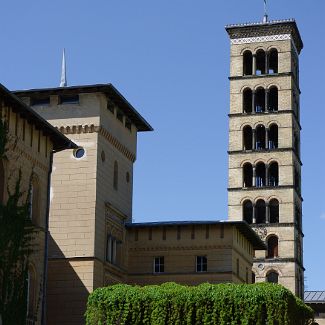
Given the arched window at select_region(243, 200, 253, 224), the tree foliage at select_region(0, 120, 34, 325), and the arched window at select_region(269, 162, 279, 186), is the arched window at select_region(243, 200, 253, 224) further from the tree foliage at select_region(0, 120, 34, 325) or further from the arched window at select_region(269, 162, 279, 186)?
the tree foliage at select_region(0, 120, 34, 325)

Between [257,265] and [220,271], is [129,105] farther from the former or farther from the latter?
[257,265]

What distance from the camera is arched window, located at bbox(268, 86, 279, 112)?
285ft

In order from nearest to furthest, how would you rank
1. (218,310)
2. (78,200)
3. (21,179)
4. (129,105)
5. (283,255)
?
(21,179), (218,310), (78,200), (129,105), (283,255)

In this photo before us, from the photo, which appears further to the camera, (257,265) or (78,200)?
(257,265)

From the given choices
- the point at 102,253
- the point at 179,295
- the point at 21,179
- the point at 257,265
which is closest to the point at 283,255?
the point at 257,265

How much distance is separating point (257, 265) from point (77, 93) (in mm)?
36032

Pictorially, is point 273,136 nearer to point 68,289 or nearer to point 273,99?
point 273,99

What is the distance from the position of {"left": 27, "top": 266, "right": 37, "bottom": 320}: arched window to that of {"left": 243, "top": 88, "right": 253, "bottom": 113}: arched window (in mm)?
48739

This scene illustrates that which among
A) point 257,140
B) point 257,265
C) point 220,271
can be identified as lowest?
point 220,271

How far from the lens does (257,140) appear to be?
285 feet

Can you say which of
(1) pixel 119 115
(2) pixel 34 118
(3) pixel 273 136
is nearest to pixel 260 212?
(3) pixel 273 136

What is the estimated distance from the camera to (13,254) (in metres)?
37.5

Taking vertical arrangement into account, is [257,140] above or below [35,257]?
above

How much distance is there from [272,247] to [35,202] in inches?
1749
